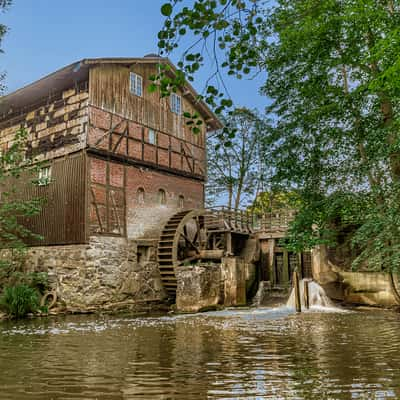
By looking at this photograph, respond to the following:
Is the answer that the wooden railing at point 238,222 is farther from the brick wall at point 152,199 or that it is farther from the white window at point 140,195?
the white window at point 140,195

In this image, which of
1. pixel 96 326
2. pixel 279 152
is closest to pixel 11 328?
pixel 96 326

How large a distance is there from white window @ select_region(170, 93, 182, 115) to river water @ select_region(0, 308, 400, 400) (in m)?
10.6

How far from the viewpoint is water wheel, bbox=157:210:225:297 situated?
15102 mm

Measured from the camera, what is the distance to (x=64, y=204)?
13891mm

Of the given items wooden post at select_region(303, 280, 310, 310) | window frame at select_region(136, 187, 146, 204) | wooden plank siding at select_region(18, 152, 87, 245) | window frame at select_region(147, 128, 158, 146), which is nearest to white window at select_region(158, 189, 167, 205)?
window frame at select_region(136, 187, 146, 204)

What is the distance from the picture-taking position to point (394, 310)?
11766 mm

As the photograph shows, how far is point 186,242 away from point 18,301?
678 centimetres

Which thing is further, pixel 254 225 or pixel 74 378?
pixel 254 225

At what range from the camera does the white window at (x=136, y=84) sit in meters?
15.5

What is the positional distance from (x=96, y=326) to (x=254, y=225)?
12.0 metres

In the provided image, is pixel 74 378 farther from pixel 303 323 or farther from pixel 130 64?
pixel 130 64

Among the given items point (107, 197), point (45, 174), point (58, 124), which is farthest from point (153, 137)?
point (45, 174)

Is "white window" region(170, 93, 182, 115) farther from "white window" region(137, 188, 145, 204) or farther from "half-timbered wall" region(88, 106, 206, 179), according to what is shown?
"white window" region(137, 188, 145, 204)

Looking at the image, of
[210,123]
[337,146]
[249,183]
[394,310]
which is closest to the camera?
[337,146]
